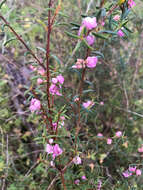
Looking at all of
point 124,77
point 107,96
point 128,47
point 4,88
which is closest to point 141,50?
point 128,47

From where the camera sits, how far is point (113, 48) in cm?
232

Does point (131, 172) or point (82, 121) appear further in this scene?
point (82, 121)

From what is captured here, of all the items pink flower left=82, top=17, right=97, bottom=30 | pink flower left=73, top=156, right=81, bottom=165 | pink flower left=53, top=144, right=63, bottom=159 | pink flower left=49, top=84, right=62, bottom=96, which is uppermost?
pink flower left=82, top=17, right=97, bottom=30

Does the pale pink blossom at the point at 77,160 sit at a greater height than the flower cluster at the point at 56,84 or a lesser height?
lesser

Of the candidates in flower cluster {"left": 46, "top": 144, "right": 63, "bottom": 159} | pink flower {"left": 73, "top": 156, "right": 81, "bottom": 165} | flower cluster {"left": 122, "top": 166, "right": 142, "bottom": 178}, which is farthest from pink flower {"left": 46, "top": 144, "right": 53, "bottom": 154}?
flower cluster {"left": 122, "top": 166, "right": 142, "bottom": 178}

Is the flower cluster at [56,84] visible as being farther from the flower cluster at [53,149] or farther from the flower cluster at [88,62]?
the flower cluster at [53,149]

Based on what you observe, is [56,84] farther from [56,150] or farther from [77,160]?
[77,160]

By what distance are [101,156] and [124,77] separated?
0.99 metres

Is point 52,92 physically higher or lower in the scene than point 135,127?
higher

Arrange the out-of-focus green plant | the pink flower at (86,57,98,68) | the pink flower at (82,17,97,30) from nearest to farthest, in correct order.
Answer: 1. the pink flower at (82,17,97,30)
2. the pink flower at (86,57,98,68)
3. the out-of-focus green plant

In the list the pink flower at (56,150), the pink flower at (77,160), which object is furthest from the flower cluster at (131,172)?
the pink flower at (56,150)

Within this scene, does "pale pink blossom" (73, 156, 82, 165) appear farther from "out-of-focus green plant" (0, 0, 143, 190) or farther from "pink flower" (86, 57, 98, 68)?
"pink flower" (86, 57, 98, 68)

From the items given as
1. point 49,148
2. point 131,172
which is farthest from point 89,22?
point 131,172

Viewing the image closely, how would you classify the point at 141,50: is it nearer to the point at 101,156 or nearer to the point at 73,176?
the point at 101,156
